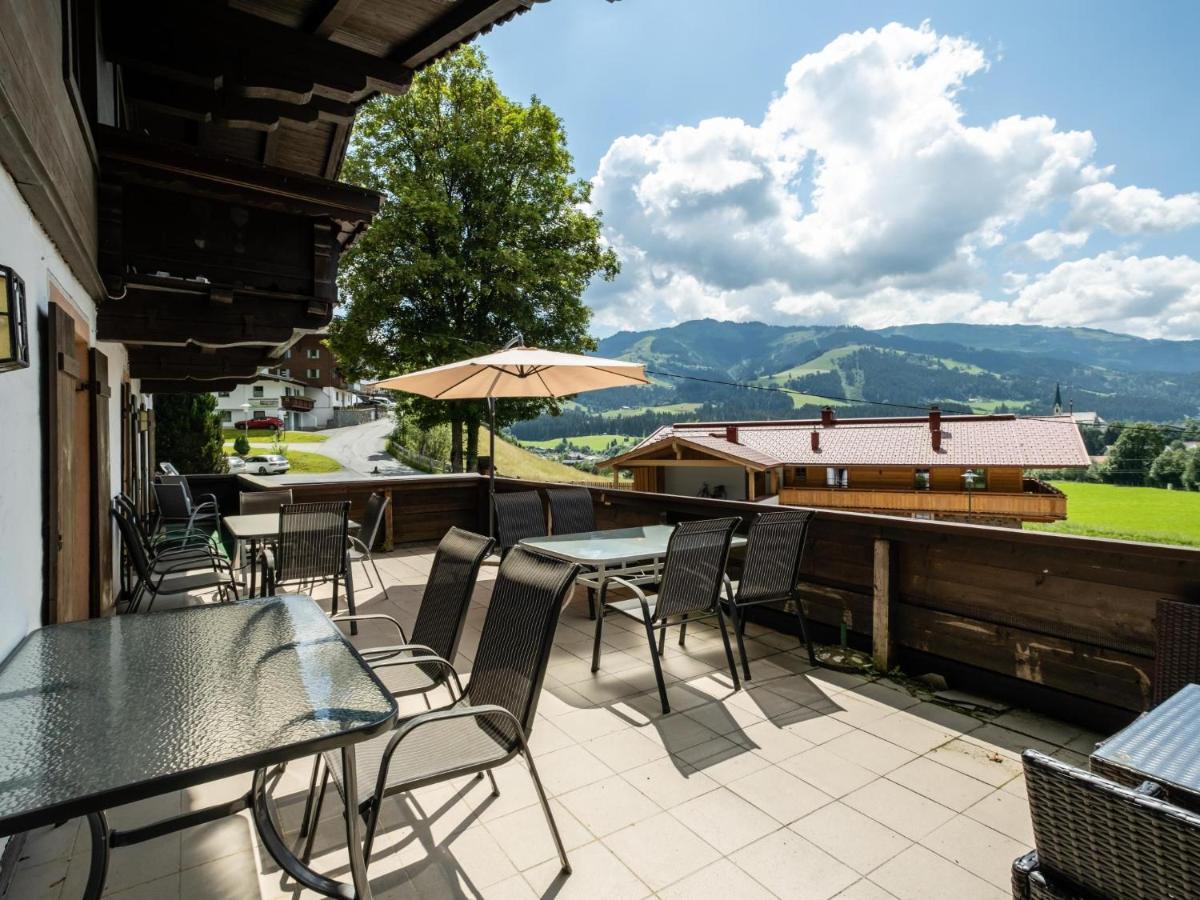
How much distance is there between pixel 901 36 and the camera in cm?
1517

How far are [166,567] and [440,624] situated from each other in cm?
321

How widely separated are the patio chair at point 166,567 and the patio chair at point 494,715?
257 centimetres

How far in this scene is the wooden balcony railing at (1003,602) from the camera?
8.62ft

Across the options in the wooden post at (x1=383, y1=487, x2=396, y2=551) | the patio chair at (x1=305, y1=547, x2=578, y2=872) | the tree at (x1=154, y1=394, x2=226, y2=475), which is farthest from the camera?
the tree at (x1=154, y1=394, x2=226, y2=475)

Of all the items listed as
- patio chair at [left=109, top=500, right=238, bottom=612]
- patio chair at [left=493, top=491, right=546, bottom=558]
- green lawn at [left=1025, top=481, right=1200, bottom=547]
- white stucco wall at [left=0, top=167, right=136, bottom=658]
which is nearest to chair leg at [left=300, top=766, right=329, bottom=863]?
white stucco wall at [left=0, top=167, right=136, bottom=658]

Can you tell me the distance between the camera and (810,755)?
8.34 feet

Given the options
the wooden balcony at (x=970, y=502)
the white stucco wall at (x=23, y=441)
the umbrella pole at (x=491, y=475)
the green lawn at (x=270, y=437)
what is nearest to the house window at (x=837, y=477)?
the wooden balcony at (x=970, y=502)

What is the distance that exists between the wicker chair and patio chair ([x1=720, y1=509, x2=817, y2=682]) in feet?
5.15

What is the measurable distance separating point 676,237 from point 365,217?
59288 millimetres

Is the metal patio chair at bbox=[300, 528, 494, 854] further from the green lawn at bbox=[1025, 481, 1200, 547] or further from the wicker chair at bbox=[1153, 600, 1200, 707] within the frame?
the green lawn at bbox=[1025, 481, 1200, 547]

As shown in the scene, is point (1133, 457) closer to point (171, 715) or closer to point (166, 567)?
point (166, 567)

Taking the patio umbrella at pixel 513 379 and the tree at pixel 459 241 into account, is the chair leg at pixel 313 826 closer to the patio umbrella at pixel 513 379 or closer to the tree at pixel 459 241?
the patio umbrella at pixel 513 379

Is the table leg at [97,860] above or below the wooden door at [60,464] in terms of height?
below

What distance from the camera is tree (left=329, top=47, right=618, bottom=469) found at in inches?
536
